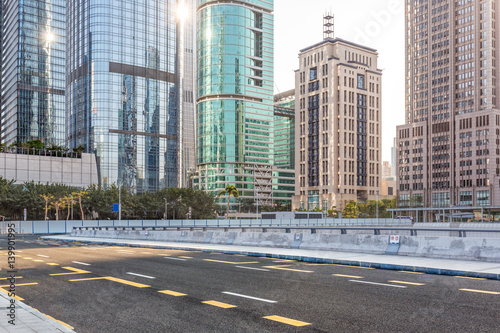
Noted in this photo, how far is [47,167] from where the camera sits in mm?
134125

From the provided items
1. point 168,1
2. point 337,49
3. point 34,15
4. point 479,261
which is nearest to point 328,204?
point 337,49

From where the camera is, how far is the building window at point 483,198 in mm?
141637

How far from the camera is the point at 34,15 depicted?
598 ft

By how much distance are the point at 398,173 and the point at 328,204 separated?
27476mm

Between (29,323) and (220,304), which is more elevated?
(29,323)

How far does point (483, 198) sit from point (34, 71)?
158 metres

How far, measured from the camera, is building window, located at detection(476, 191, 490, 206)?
465 feet

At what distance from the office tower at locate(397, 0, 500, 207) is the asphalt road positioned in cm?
14209

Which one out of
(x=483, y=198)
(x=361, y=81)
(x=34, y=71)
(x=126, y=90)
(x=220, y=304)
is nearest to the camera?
(x=220, y=304)

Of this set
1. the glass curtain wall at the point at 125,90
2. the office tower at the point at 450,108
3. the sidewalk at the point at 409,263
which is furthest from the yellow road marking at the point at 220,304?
the office tower at the point at 450,108

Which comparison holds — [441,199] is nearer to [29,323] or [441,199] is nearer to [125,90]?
[125,90]


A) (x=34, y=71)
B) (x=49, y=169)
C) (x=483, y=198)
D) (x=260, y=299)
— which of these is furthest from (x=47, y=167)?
(x=260, y=299)

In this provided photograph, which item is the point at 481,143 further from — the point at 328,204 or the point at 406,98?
the point at 328,204

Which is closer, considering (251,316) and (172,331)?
(172,331)
